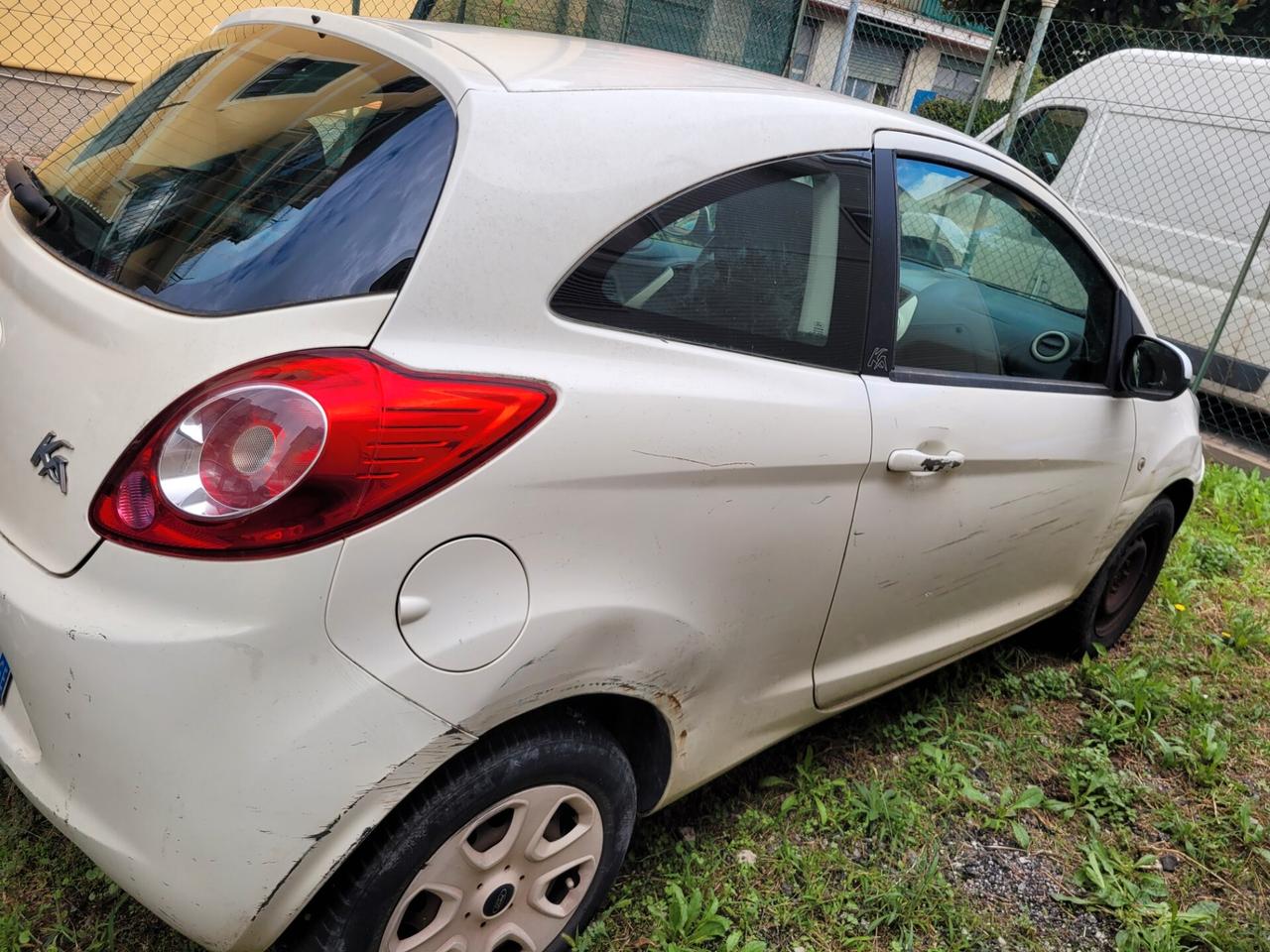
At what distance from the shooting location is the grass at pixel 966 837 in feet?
6.80

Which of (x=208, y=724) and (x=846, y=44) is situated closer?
(x=208, y=724)

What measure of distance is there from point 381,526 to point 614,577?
0.43 metres

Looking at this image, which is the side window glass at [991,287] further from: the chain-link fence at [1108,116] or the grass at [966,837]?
the chain-link fence at [1108,116]

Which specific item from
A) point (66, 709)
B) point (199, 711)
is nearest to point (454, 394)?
point (199, 711)

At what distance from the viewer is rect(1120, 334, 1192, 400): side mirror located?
2805mm

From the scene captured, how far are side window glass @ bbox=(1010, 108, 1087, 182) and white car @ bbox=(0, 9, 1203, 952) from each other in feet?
21.1

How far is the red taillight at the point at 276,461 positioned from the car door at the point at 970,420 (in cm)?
104

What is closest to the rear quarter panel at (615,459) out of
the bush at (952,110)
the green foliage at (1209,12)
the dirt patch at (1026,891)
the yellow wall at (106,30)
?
the dirt patch at (1026,891)

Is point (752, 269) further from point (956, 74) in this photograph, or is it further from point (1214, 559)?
point (956, 74)

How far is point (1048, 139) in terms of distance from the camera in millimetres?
7930

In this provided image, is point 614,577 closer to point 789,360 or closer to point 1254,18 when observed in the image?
point 789,360

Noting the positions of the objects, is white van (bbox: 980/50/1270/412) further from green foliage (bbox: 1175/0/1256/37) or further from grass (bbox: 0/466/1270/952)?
green foliage (bbox: 1175/0/1256/37)

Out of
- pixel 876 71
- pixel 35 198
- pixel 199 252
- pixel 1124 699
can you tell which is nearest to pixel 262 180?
pixel 199 252

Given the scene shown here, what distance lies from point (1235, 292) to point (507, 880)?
267 inches
